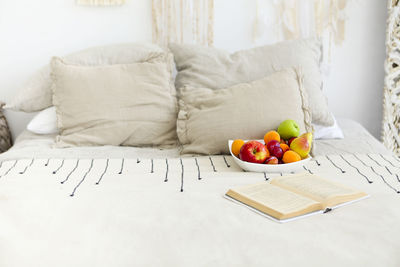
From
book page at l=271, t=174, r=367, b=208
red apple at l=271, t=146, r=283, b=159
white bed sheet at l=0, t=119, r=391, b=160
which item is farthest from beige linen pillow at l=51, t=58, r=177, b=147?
book page at l=271, t=174, r=367, b=208

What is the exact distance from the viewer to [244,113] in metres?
1.61

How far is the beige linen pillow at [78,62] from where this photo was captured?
6.31 feet

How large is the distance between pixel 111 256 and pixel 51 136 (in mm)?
1228

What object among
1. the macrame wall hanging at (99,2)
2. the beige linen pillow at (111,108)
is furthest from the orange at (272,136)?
the macrame wall hanging at (99,2)

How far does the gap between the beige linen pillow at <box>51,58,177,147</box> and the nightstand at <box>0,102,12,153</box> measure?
2.01ft

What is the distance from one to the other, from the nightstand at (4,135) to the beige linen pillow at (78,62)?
369mm

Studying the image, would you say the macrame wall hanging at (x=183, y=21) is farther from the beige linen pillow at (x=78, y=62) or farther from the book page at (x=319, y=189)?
the book page at (x=319, y=189)

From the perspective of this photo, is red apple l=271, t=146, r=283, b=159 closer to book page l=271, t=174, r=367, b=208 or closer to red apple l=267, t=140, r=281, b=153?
red apple l=267, t=140, r=281, b=153

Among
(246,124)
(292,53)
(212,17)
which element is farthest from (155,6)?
(246,124)

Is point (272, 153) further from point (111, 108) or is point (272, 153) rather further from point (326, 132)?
point (111, 108)

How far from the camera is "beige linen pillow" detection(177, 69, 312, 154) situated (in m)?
1.59

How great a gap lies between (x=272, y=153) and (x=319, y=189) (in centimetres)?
33

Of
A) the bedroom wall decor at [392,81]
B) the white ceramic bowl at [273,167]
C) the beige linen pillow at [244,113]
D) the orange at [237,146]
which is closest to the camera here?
the white ceramic bowl at [273,167]

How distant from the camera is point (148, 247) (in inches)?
33.2
